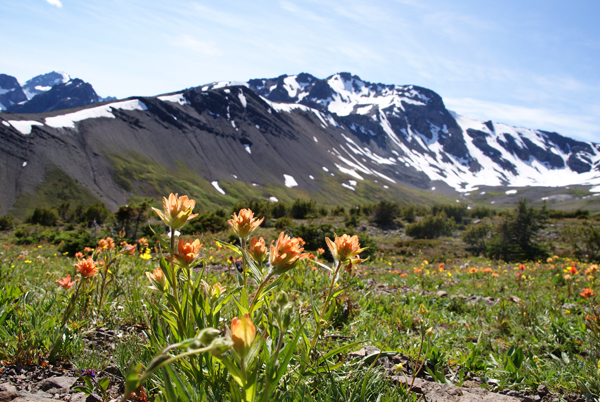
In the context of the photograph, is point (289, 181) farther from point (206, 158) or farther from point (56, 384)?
point (56, 384)

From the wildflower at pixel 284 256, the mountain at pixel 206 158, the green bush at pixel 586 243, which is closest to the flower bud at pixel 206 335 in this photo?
the wildflower at pixel 284 256

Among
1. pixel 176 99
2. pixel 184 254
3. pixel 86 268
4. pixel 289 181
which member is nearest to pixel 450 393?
pixel 184 254

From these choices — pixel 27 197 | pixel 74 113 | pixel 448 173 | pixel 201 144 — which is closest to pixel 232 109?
pixel 201 144

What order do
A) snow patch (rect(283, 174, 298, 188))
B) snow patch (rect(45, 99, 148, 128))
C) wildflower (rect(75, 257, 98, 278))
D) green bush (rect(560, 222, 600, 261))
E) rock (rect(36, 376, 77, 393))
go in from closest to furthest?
rock (rect(36, 376, 77, 393))
wildflower (rect(75, 257, 98, 278))
green bush (rect(560, 222, 600, 261))
snow patch (rect(45, 99, 148, 128))
snow patch (rect(283, 174, 298, 188))

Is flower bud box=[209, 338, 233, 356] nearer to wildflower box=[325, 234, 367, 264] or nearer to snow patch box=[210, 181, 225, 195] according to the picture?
wildflower box=[325, 234, 367, 264]

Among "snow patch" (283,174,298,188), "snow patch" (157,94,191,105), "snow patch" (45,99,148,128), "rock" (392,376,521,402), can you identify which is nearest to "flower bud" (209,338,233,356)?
"rock" (392,376,521,402)

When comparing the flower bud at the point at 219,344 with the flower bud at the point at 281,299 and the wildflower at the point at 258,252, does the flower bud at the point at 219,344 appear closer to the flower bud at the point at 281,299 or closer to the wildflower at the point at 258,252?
the flower bud at the point at 281,299

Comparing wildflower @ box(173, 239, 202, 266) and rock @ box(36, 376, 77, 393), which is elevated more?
wildflower @ box(173, 239, 202, 266)
